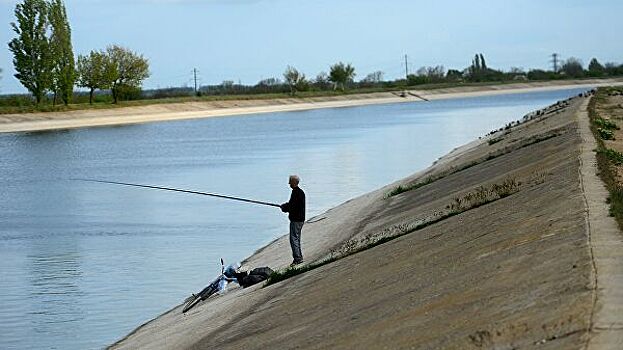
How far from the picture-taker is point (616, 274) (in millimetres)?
8992

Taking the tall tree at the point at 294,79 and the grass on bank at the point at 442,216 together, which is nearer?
the grass on bank at the point at 442,216

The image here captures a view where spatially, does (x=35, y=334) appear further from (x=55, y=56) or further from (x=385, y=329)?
(x=55, y=56)

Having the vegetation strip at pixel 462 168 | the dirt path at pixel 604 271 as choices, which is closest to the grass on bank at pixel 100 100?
the vegetation strip at pixel 462 168

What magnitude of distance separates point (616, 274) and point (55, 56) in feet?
309

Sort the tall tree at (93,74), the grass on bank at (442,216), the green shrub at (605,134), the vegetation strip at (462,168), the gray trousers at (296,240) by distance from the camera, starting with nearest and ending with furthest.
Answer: the grass on bank at (442,216), the gray trousers at (296,240), the green shrub at (605,134), the vegetation strip at (462,168), the tall tree at (93,74)

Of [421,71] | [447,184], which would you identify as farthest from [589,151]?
[421,71]

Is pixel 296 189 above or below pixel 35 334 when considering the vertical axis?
above

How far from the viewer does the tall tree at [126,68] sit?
11946 centimetres

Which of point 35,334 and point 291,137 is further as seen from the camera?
point 291,137

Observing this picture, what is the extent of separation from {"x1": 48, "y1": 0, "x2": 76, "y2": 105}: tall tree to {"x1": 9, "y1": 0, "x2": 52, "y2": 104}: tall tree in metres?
0.84

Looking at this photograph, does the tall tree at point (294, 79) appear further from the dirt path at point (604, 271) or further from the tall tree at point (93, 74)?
the dirt path at point (604, 271)

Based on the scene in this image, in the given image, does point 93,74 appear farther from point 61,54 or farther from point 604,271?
point 604,271

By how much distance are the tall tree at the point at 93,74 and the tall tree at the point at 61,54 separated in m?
11.2

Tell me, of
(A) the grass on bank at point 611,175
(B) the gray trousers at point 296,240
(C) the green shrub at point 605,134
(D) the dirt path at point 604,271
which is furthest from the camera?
(C) the green shrub at point 605,134
